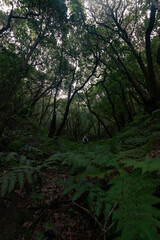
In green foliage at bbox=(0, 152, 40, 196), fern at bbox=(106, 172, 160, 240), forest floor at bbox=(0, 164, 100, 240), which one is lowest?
forest floor at bbox=(0, 164, 100, 240)

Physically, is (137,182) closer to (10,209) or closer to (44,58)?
(10,209)

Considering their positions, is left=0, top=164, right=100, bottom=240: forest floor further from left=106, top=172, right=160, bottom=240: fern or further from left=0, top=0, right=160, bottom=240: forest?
left=106, top=172, right=160, bottom=240: fern

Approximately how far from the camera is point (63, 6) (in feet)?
21.3

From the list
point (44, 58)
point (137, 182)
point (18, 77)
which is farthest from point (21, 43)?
point (137, 182)

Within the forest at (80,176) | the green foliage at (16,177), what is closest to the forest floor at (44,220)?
the forest at (80,176)

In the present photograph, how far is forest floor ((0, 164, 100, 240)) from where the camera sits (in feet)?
5.04

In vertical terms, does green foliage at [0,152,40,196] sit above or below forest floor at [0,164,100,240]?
above

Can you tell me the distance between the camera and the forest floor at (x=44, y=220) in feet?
5.04

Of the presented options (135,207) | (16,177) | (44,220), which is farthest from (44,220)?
(135,207)

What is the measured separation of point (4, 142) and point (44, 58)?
10.4 metres

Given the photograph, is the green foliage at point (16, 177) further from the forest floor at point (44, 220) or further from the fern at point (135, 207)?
the fern at point (135, 207)

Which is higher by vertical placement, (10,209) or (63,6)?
(63,6)

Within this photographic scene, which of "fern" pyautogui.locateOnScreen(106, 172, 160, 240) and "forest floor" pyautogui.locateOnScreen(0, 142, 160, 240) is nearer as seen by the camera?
"fern" pyautogui.locateOnScreen(106, 172, 160, 240)

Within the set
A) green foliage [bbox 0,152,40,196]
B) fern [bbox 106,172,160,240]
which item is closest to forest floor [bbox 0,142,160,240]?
green foliage [bbox 0,152,40,196]
